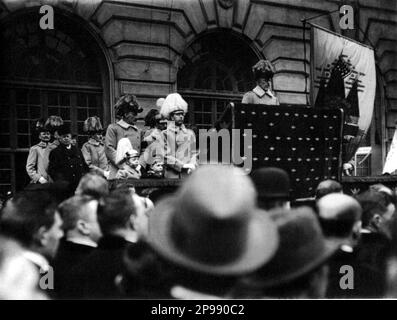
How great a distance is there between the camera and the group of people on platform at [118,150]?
2613 millimetres

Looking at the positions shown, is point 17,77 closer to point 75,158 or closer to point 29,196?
point 75,158

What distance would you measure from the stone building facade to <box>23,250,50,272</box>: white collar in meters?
0.58

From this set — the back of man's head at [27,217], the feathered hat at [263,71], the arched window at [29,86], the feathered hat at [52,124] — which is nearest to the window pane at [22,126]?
Result: the arched window at [29,86]

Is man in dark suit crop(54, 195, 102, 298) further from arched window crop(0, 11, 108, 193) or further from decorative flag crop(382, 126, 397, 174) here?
decorative flag crop(382, 126, 397, 174)

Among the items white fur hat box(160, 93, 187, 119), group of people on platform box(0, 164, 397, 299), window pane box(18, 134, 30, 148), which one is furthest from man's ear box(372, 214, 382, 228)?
window pane box(18, 134, 30, 148)

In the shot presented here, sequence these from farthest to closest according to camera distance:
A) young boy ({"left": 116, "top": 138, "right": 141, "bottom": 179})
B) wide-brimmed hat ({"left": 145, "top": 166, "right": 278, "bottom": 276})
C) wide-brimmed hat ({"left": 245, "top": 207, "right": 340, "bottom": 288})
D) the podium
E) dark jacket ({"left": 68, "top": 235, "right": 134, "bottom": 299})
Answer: young boy ({"left": 116, "top": 138, "right": 141, "bottom": 179})
the podium
dark jacket ({"left": 68, "top": 235, "right": 134, "bottom": 299})
wide-brimmed hat ({"left": 245, "top": 207, "right": 340, "bottom": 288})
wide-brimmed hat ({"left": 145, "top": 166, "right": 278, "bottom": 276})

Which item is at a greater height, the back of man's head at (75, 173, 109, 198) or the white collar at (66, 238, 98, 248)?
the back of man's head at (75, 173, 109, 198)

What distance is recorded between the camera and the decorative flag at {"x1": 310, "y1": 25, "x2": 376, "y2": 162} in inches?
130

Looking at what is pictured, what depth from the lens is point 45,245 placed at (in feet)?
6.98

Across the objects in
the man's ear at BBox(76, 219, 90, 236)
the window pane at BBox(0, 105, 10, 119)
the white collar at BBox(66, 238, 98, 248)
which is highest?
the window pane at BBox(0, 105, 10, 119)

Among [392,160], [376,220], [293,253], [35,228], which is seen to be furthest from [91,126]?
[392,160]

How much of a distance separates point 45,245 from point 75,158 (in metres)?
0.64

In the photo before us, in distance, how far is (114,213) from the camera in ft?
7.09

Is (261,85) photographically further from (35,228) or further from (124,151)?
(35,228)
